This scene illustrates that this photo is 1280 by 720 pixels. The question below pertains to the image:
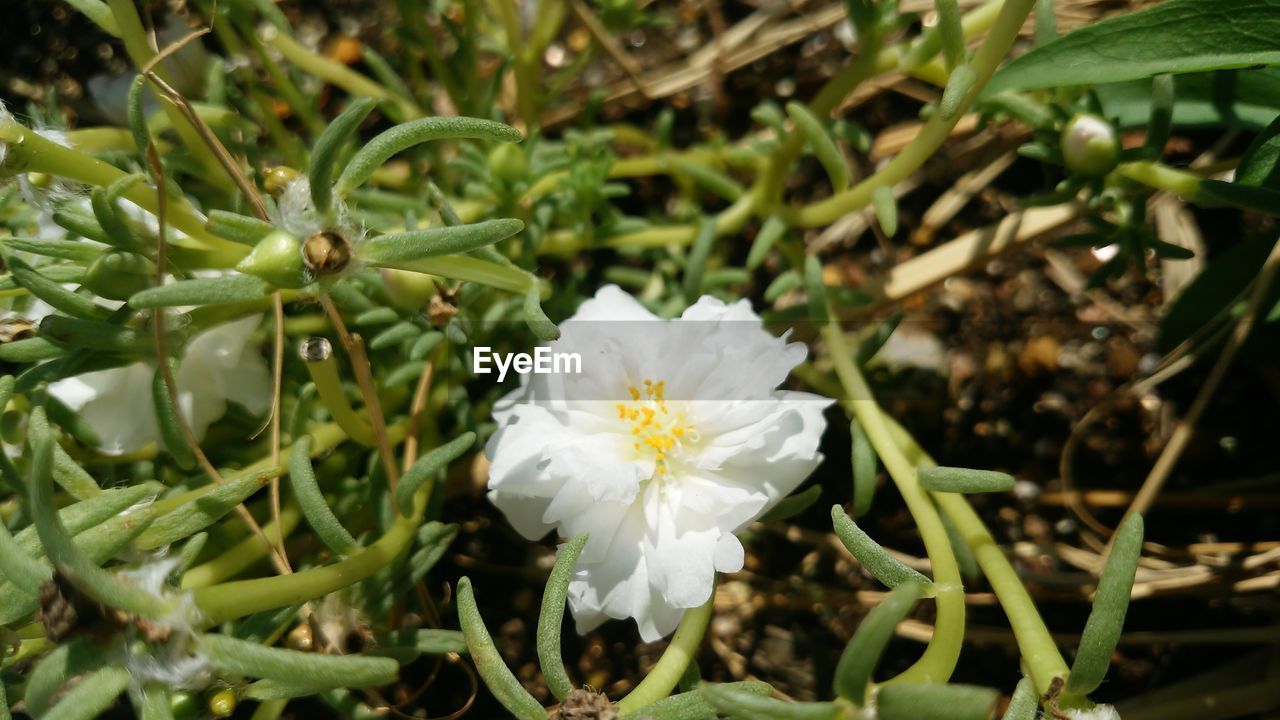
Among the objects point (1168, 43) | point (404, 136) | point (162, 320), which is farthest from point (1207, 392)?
point (162, 320)

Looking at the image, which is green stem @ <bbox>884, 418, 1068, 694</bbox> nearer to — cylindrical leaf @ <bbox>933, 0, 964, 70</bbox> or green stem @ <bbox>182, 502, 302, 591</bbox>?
cylindrical leaf @ <bbox>933, 0, 964, 70</bbox>

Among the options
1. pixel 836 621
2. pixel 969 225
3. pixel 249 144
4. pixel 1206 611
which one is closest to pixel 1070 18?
pixel 969 225

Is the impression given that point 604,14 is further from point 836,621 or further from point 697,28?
point 836,621

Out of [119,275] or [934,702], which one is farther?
[119,275]

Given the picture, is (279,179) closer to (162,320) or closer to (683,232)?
(162,320)

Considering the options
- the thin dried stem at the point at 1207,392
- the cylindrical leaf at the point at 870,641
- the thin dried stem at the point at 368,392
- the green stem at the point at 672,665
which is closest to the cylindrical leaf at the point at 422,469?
the thin dried stem at the point at 368,392

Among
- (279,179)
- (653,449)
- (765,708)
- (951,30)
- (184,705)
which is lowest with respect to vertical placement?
(184,705)

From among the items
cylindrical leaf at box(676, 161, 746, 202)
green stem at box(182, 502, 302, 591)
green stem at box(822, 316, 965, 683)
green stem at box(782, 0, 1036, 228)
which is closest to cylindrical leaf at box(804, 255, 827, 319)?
green stem at box(822, 316, 965, 683)

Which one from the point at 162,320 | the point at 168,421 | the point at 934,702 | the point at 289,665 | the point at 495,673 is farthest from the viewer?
the point at 168,421
